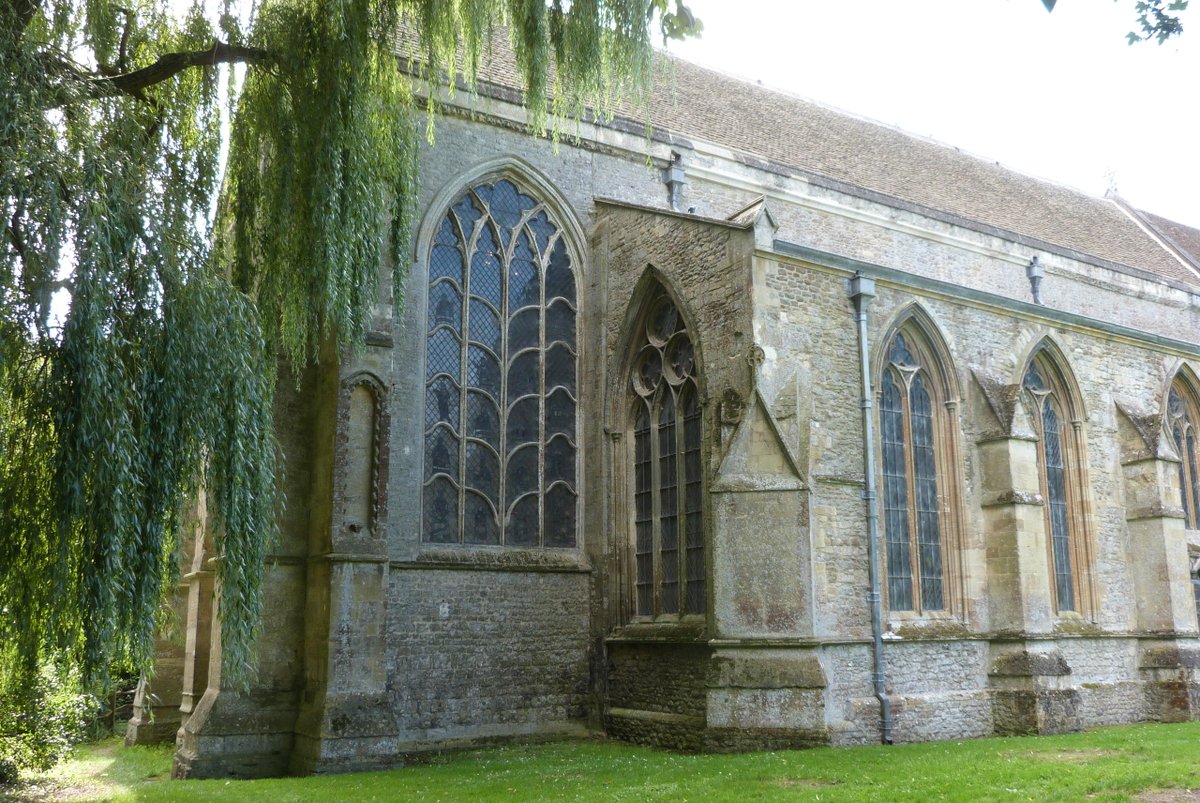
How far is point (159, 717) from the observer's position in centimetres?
1427

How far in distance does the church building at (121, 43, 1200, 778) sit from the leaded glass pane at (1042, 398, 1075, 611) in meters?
0.06

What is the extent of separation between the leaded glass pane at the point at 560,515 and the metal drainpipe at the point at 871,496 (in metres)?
4.06

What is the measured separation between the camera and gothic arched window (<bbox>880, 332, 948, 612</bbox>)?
43.6 ft

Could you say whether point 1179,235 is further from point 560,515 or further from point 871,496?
point 560,515

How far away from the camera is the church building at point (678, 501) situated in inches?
452

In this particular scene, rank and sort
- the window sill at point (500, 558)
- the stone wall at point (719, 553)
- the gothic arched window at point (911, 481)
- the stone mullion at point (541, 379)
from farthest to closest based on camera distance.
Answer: the stone mullion at point (541, 379)
the gothic arched window at point (911, 481)
the window sill at point (500, 558)
the stone wall at point (719, 553)

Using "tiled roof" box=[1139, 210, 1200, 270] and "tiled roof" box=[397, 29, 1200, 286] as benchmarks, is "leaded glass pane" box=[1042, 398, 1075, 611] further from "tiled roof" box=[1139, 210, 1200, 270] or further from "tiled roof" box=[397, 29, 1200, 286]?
"tiled roof" box=[1139, 210, 1200, 270]

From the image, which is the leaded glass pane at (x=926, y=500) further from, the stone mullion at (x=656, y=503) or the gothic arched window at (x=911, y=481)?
the stone mullion at (x=656, y=503)

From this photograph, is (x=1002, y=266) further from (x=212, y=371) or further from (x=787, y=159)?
(x=212, y=371)

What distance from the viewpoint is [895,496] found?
13.5m

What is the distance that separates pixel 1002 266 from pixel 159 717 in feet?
56.6

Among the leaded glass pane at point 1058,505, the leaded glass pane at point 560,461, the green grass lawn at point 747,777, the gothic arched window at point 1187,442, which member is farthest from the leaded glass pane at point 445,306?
the gothic arched window at point 1187,442

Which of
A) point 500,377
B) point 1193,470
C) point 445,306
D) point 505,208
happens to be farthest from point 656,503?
point 1193,470

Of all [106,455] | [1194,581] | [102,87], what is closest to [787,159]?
[1194,581]
